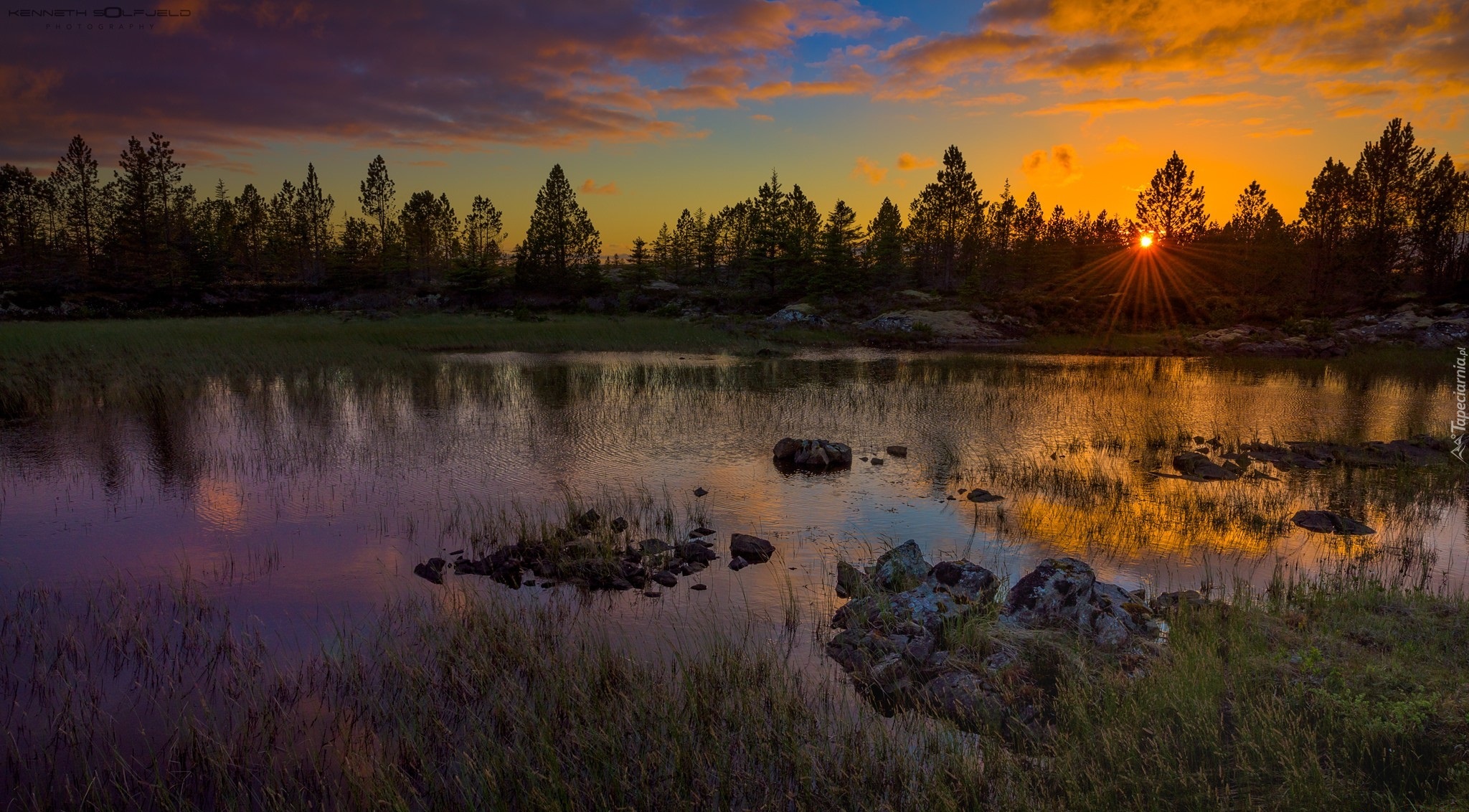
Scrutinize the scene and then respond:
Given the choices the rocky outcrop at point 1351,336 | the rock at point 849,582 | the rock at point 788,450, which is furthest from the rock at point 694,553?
the rocky outcrop at point 1351,336

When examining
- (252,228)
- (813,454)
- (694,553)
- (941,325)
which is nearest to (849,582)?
(694,553)

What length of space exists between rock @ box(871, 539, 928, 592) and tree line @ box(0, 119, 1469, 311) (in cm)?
5985

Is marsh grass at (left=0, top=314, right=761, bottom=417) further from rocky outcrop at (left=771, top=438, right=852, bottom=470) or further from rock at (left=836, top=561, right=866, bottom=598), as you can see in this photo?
rock at (left=836, top=561, right=866, bottom=598)

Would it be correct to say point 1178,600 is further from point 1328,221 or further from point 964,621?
point 1328,221

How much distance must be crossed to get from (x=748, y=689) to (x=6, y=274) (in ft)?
332

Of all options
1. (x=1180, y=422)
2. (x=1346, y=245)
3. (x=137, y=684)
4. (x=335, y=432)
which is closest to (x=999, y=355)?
(x=1180, y=422)

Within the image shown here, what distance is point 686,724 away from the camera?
605 centimetres

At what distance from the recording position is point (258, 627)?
8258mm

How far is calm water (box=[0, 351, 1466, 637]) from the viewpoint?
1027 cm

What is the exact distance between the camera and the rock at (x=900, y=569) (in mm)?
9141

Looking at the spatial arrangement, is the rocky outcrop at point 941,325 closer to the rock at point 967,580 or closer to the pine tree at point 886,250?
the pine tree at point 886,250

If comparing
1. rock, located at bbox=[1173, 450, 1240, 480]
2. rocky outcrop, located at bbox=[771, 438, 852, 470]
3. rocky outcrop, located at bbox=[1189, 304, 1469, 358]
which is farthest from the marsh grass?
rocky outcrop, located at bbox=[1189, 304, 1469, 358]

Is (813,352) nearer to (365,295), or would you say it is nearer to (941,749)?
(941,749)

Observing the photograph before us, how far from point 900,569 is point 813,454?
23.9 ft
